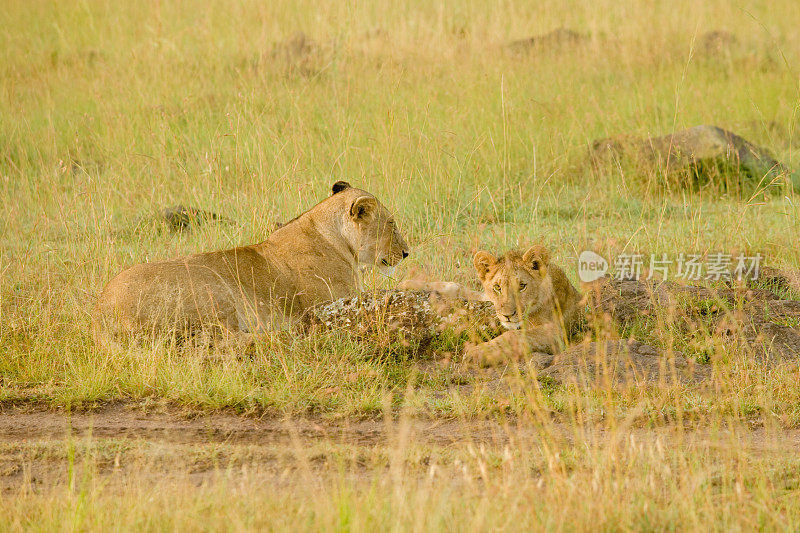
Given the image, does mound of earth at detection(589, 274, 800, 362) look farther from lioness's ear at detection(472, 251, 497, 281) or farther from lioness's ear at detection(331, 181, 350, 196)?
lioness's ear at detection(331, 181, 350, 196)

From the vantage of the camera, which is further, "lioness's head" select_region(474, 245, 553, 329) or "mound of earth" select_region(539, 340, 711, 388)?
"lioness's head" select_region(474, 245, 553, 329)

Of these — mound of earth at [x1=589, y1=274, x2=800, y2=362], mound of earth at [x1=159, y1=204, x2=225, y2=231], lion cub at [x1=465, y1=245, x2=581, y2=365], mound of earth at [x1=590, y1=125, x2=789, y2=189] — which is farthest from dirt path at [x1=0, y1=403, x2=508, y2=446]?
mound of earth at [x1=590, y1=125, x2=789, y2=189]

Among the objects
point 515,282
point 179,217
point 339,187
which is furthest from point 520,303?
point 179,217

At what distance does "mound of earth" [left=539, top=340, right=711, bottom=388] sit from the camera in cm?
577

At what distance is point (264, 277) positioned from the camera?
6688 mm

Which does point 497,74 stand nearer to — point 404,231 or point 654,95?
point 654,95

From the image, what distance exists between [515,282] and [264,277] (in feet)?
5.77

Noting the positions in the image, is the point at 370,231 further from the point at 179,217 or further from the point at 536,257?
the point at 179,217

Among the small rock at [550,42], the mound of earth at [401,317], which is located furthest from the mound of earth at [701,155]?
the mound of earth at [401,317]

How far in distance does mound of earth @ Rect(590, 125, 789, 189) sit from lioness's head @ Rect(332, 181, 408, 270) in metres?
4.57

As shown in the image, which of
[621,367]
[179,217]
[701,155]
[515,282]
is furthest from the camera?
[701,155]

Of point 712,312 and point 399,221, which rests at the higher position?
point 399,221

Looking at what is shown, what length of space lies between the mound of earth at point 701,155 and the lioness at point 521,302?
460 centimetres

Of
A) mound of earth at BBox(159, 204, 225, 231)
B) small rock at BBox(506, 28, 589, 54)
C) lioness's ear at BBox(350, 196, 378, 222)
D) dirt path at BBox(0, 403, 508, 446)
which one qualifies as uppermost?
small rock at BBox(506, 28, 589, 54)
